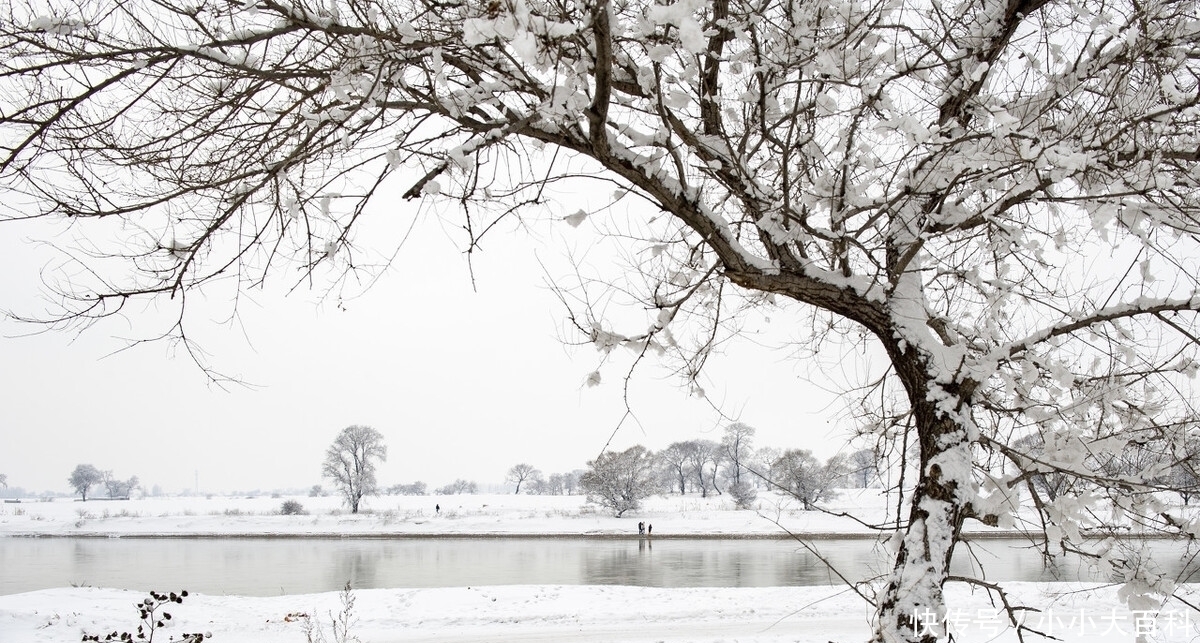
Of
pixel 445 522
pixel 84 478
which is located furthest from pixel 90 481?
pixel 445 522

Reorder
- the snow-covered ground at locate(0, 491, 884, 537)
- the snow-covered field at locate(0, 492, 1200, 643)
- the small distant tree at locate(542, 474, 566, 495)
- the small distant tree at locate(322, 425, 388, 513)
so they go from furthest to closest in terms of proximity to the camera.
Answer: the small distant tree at locate(542, 474, 566, 495)
the small distant tree at locate(322, 425, 388, 513)
the snow-covered ground at locate(0, 491, 884, 537)
the snow-covered field at locate(0, 492, 1200, 643)

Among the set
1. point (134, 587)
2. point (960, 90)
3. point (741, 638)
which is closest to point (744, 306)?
point (960, 90)

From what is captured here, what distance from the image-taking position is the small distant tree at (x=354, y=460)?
57.0m

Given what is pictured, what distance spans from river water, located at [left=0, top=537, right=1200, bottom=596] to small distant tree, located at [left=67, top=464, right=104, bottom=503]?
61099mm

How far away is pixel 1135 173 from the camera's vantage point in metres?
2.51

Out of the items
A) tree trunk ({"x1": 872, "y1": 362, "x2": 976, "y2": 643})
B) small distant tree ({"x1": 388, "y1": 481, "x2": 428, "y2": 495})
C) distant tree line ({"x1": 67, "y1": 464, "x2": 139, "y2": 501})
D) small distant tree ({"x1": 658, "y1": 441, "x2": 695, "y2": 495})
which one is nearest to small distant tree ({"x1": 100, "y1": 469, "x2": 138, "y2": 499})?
distant tree line ({"x1": 67, "y1": 464, "x2": 139, "y2": 501})

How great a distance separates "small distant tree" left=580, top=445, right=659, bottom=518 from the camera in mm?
45997

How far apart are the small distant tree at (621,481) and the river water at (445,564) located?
10165 mm

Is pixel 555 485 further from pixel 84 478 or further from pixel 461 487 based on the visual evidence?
pixel 84 478

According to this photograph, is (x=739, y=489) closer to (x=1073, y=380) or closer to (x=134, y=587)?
(x=134, y=587)

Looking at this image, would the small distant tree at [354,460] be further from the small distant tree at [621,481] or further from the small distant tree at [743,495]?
the small distant tree at [743,495]

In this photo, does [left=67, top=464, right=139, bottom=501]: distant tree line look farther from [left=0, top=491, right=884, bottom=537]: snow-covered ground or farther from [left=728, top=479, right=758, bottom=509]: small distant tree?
[left=728, top=479, right=758, bottom=509]: small distant tree

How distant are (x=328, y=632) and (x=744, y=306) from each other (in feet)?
35.0

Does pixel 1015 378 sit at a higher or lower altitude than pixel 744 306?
lower
